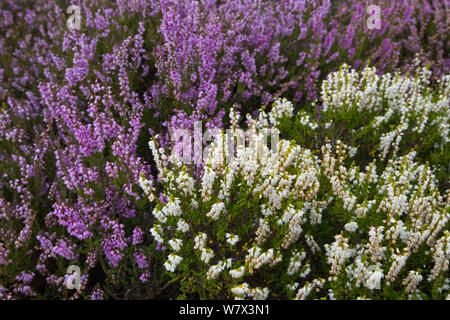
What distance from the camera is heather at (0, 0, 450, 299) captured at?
1880mm

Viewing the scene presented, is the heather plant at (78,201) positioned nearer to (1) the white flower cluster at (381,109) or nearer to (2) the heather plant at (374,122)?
(2) the heather plant at (374,122)

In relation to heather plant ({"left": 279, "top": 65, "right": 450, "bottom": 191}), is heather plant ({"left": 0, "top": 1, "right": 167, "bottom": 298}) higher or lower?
lower

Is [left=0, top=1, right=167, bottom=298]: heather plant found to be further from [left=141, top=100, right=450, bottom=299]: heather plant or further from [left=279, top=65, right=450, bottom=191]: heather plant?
[left=279, top=65, right=450, bottom=191]: heather plant

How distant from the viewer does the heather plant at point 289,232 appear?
1753 millimetres

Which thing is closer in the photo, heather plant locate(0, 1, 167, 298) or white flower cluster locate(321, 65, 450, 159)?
heather plant locate(0, 1, 167, 298)

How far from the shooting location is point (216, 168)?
86.4 inches

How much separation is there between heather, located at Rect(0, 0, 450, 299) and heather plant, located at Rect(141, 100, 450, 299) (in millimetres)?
13

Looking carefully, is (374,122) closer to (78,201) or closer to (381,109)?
(381,109)

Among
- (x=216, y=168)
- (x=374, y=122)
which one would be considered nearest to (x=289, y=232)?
(x=216, y=168)

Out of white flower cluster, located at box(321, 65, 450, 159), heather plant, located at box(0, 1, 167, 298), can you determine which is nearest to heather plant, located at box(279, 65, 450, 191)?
white flower cluster, located at box(321, 65, 450, 159)

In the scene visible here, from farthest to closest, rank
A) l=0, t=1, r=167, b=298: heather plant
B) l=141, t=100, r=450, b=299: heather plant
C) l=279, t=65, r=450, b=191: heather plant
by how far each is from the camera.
Result: l=279, t=65, r=450, b=191: heather plant, l=0, t=1, r=167, b=298: heather plant, l=141, t=100, r=450, b=299: heather plant

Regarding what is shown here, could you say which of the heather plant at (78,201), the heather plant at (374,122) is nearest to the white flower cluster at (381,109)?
the heather plant at (374,122)
